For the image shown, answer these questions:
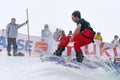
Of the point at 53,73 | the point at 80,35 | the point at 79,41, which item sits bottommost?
the point at 53,73

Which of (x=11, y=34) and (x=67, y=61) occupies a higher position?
(x=11, y=34)

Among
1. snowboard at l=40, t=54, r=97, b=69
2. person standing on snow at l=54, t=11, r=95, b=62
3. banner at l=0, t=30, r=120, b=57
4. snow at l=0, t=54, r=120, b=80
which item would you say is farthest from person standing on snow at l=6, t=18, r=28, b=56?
snow at l=0, t=54, r=120, b=80

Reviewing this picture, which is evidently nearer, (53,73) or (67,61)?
(53,73)

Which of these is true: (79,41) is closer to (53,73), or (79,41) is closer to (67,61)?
(67,61)

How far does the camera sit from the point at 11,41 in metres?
18.8

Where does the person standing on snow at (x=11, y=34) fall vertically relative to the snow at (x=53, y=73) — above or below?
above

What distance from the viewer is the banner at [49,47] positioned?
20.1 meters

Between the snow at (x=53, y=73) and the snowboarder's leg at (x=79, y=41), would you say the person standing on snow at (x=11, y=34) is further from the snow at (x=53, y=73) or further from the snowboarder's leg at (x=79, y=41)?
the snow at (x=53, y=73)

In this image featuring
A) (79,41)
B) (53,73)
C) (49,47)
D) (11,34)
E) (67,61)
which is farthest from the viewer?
(49,47)

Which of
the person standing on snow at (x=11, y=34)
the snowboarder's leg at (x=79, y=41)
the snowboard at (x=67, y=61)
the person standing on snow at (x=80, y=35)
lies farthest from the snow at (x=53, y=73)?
the person standing on snow at (x=11, y=34)

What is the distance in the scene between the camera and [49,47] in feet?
66.1

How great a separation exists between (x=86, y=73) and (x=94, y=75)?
177 millimetres

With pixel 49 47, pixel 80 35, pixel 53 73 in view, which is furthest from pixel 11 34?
pixel 53 73

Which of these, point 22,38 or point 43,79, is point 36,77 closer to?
point 43,79
